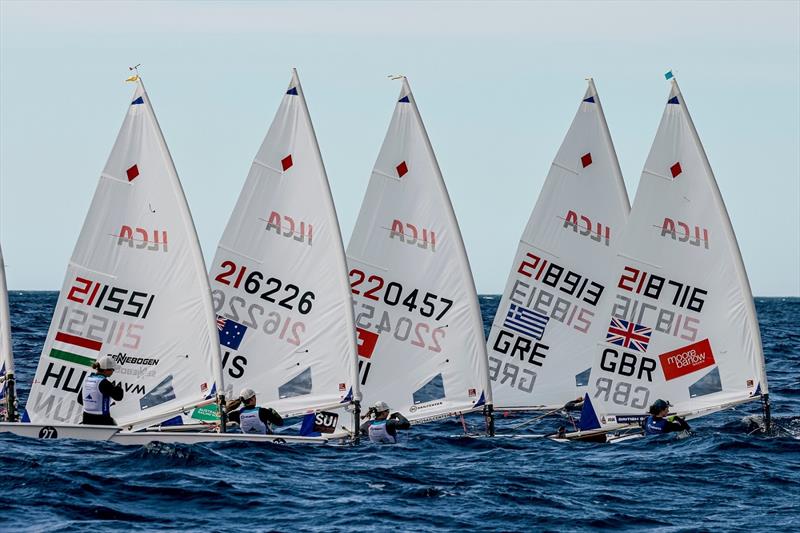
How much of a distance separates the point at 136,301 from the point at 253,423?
10.6 ft

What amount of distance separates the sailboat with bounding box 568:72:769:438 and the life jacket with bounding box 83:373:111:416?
31.4 feet

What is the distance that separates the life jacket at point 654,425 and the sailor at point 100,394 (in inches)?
402

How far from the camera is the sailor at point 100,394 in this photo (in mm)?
23469

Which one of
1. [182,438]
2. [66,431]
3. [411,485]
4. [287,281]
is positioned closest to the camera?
[411,485]

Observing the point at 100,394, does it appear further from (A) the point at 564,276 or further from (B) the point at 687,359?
(B) the point at 687,359

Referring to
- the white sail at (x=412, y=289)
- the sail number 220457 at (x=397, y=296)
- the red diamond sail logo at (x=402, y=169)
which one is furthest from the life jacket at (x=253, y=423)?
the red diamond sail logo at (x=402, y=169)

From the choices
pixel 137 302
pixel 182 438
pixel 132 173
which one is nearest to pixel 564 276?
pixel 137 302

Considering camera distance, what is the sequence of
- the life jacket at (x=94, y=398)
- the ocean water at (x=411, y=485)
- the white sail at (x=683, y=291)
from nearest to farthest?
the ocean water at (x=411, y=485)
the life jacket at (x=94, y=398)
the white sail at (x=683, y=291)

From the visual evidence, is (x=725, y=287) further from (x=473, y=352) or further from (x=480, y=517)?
(x=480, y=517)

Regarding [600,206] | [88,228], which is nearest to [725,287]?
[600,206]

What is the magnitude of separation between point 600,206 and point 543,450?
22.2 ft

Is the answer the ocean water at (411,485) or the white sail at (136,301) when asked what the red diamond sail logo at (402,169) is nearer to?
the white sail at (136,301)

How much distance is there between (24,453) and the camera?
2238cm

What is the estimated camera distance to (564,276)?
99.2ft
